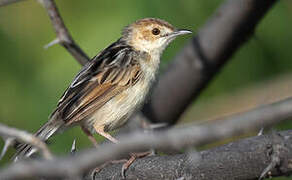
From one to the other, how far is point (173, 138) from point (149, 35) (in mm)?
3410

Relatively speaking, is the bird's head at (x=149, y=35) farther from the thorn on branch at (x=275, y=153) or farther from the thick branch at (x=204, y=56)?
the thorn on branch at (x=275, y=153)

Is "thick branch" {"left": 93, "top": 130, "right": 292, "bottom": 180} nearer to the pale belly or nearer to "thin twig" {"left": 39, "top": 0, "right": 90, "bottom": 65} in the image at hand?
the pale belly

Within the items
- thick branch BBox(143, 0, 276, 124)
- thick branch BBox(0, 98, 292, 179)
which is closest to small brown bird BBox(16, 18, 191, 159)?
thick branch BBox(143, 0, 276, 124)

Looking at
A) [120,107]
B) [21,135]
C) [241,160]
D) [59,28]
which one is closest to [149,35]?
[120,107]

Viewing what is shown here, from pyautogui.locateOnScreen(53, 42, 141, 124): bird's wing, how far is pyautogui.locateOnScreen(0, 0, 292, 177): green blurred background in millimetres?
379

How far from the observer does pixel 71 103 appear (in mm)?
4039

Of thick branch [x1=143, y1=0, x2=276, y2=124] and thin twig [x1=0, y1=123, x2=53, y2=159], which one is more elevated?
thin twig [x1=0, y1=123, x2=53, y2=159]

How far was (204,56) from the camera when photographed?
5332mm

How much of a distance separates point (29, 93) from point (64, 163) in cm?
324

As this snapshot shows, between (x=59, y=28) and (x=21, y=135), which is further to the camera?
(x=59, y=28)

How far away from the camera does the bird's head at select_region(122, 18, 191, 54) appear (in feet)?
15.3

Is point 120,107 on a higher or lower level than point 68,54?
lower

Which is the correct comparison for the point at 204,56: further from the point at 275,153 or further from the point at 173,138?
the point at 173,138

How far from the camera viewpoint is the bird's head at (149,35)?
4676 millimetres
